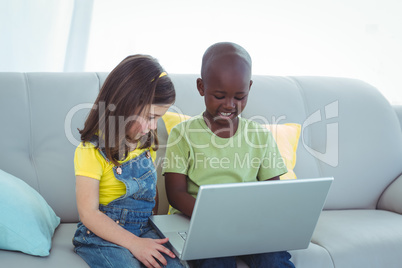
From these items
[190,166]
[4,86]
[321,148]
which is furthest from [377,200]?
[4,86]

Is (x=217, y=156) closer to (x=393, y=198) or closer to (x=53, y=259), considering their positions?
(x=53, y=259)

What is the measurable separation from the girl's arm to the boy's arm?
0.20m

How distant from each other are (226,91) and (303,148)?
63 centimetres

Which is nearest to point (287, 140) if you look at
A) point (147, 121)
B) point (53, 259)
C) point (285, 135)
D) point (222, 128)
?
point (285, 135)

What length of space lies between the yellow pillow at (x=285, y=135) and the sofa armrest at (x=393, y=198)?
1.46 feet

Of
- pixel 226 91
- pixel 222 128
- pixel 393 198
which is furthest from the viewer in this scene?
pixel 393 198

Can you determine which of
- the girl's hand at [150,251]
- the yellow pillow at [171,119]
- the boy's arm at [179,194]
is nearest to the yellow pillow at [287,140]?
the yellow pillow at [171,119]

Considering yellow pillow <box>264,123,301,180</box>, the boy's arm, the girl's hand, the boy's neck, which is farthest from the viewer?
yellow pillow <box>264,123,301,180</box>

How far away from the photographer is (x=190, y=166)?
140 cm

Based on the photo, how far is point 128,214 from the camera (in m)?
1.23

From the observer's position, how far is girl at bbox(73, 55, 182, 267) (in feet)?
3.69

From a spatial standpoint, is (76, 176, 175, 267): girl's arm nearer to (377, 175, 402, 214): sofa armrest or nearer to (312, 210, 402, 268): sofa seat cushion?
(312, 210, 402, 268): sofa seat cushion

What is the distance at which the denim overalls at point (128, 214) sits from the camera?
1.11 meters

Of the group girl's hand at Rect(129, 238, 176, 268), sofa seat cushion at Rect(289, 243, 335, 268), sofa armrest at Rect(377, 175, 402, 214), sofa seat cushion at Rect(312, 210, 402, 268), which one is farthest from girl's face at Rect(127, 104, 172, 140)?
sofa armrest at Rect(377, 175, 402, 214)
